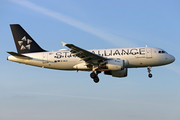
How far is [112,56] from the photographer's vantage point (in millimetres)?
39938

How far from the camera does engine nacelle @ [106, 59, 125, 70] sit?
38.2 meters

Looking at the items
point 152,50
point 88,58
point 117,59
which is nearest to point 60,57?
point 88,58

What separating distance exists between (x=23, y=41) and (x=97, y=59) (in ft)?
43.4

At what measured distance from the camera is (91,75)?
40.5 meters

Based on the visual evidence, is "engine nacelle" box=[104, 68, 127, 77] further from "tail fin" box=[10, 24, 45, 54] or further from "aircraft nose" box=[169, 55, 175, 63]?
"tail fin" box=[10, 24, 45, 54]

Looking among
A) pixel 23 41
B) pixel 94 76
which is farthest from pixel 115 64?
pixel 23 41

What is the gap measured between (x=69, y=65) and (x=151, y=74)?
39.3 ft

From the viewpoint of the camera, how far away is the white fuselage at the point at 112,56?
39406 mm

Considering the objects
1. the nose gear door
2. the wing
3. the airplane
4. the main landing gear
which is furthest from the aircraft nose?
the main landing gear

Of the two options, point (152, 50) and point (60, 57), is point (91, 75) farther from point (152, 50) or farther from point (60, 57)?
point (152, 50)

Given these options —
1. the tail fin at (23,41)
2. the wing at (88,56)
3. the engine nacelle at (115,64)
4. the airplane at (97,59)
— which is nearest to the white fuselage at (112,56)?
the airplane at (97,59)

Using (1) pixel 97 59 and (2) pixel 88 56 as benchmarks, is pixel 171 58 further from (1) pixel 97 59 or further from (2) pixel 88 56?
(2) pixel 88 56

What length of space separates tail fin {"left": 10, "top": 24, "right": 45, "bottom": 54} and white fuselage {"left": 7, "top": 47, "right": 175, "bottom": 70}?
5.01 ft

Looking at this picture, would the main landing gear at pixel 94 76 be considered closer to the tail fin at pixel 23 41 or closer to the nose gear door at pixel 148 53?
the nose gear door at pixel 148 53
